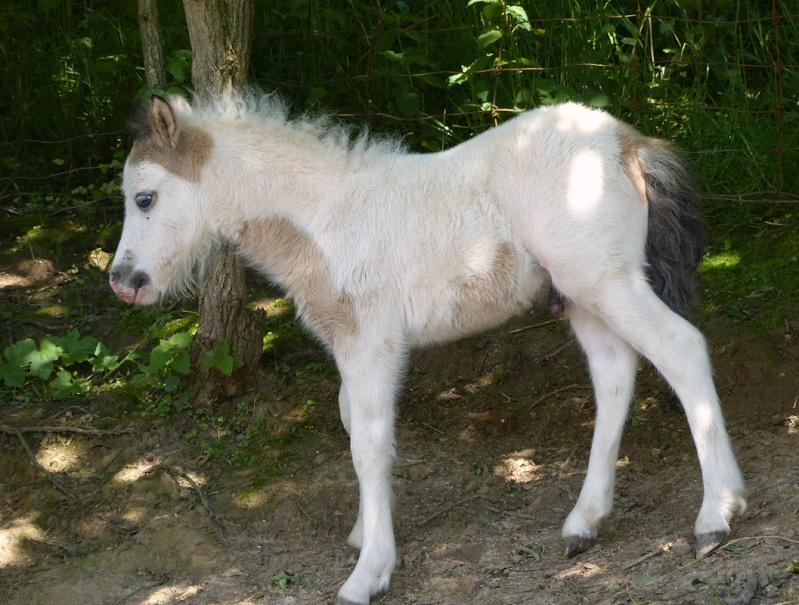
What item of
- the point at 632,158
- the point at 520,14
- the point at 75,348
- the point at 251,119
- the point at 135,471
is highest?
the point at 520,14

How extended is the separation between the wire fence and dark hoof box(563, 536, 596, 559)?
8.98 feet

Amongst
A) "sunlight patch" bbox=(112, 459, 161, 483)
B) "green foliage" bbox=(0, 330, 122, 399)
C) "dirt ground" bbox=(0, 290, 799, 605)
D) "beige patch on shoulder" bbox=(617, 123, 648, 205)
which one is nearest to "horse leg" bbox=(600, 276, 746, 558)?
"dirt ground" bbox=(0, 290, 799, 605)

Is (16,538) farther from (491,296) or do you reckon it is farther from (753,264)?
(753,264)

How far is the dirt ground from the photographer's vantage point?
11.8 feet

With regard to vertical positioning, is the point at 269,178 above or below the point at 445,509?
above

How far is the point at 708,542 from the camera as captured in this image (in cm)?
337

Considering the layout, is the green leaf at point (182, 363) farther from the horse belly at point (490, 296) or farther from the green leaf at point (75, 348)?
the horse belly at point (490, 296)

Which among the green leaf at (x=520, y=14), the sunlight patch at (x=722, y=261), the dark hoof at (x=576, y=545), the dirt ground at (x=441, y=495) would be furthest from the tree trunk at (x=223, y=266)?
the sunlight patch at (x=722, y=261)

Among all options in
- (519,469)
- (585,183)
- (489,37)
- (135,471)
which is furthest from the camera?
(489,37)

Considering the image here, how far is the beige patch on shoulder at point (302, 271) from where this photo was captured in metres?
3.84

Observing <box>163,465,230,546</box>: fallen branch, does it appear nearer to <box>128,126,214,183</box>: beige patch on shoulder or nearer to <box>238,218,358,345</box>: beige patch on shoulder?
<box>238,218,358,345</box>: beige patch on shoulder

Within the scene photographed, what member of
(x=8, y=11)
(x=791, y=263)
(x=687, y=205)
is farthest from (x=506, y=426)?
(x=8, y=11)

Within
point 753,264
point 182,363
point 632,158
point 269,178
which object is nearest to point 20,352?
point 182,363

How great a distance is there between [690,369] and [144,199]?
243 centimetres
